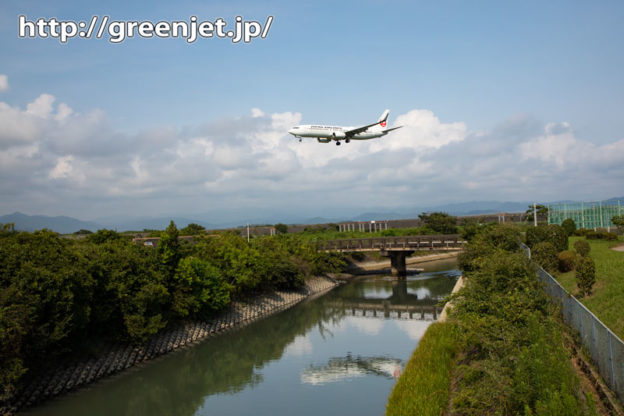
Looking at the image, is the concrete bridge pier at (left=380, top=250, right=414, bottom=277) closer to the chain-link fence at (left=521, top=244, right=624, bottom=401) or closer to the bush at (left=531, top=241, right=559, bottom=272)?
the bush at (left=531, top=241, right=559, bottom=272)

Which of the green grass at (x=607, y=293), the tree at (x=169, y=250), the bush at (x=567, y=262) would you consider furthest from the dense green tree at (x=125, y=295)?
the bush at (x=567, y=262)

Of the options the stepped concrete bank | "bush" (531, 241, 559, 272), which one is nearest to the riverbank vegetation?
the stepped concrete bank

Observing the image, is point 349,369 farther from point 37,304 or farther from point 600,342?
point 600,342

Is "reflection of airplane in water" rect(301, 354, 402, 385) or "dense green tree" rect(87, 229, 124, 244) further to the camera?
"dense green tree" rect(87, 229, 124, 244)

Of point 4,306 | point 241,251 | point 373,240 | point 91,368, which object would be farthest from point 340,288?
point 4,306

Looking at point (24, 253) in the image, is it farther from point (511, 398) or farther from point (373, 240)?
point (373, 240)

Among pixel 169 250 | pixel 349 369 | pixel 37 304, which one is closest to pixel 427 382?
pixel 349 369
